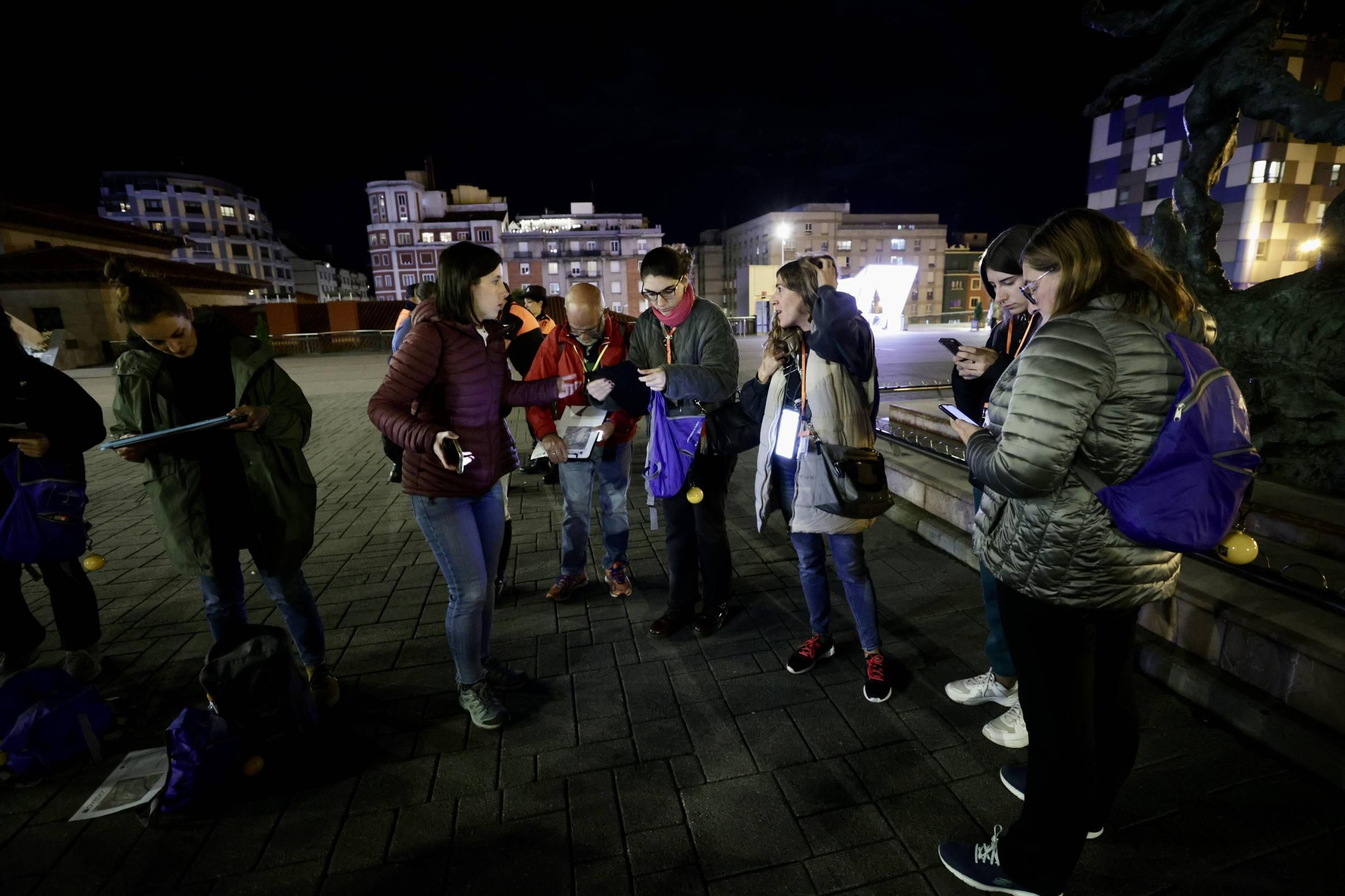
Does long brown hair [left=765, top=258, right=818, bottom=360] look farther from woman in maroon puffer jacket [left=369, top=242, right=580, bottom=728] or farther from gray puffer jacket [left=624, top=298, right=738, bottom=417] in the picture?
woman in maroon puffer jacket [left=369, top=242, right=580, bottom=728]

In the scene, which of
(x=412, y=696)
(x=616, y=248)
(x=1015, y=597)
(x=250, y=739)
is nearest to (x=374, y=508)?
(x=412, y=696)

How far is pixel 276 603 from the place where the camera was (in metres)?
3.17

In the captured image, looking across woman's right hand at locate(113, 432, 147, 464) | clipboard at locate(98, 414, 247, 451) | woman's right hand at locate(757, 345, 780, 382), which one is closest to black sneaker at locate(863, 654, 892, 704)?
woman's right hand at locate(757, 345, 780, 382)

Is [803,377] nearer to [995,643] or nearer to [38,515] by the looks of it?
[995,643]

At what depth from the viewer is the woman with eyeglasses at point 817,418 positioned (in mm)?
2904

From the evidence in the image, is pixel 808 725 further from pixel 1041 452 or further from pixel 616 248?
pixel 616 248

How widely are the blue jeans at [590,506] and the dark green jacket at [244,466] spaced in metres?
1.66

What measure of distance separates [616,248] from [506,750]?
7233 cm

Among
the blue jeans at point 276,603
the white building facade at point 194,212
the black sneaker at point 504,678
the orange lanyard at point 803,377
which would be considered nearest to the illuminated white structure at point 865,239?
the white building facade at point 194,212

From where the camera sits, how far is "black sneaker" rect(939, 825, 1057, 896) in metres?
2.01

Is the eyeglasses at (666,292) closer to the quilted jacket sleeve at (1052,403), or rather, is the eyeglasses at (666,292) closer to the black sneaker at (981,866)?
the quilted jacket sleeve at (1052,403)

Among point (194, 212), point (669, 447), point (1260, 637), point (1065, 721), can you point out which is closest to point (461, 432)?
point (669, 447)

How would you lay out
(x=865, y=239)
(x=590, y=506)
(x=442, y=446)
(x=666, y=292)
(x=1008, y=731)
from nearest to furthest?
(x=442, y=446) → (x=1008, y=731) → (x=666, y=292) → (x=590, y=506) → (x=865, y=239)

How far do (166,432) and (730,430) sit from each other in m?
2.64
